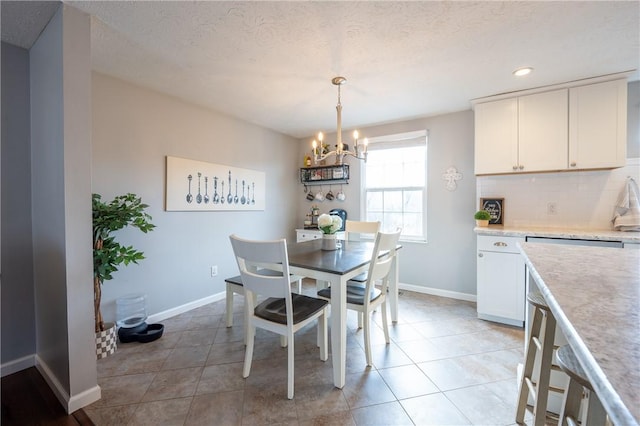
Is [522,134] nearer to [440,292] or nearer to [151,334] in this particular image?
[440,292]

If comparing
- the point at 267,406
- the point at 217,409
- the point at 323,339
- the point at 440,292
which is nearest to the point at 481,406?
the point at 323,339

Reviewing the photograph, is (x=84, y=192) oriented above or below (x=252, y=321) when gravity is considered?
above

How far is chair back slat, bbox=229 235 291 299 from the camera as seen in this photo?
156cm

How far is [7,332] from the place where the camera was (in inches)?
72.3

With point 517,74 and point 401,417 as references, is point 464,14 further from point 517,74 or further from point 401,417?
point 401,417

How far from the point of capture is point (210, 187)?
314cm

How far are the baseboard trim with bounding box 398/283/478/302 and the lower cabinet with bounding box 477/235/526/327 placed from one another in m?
0.52

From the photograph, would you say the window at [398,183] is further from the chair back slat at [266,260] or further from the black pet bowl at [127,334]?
the black pet bowl at [127,334]

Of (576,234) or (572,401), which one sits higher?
(576,234)

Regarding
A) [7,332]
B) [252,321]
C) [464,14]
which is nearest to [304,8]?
[464,14]

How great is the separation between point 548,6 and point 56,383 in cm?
364

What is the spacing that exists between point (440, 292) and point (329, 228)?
1.98 metres

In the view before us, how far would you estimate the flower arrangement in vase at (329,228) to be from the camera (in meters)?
2.33

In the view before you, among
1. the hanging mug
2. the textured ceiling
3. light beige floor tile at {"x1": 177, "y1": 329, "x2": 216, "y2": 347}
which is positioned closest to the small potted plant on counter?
the textured ceiling
